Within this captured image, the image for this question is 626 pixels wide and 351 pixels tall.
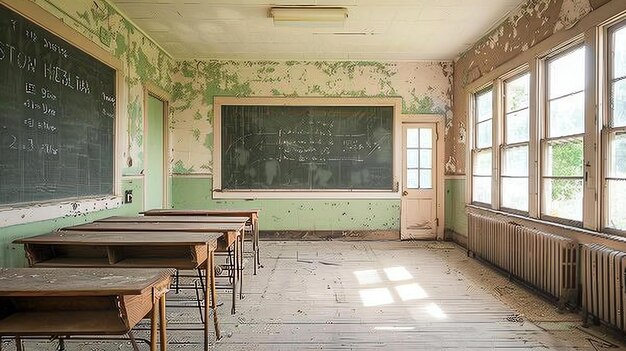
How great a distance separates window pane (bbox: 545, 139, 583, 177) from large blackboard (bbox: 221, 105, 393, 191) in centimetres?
315

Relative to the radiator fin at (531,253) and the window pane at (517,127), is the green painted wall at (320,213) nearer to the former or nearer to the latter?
the radiator fin at (531,253)

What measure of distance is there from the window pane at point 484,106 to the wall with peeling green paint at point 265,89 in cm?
95

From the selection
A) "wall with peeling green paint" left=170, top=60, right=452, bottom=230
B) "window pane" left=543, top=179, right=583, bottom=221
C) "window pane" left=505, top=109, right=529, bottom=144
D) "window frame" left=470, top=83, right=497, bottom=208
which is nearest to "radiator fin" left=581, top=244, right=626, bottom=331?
"window pane" left=543, top=179, right=583, bottom=221

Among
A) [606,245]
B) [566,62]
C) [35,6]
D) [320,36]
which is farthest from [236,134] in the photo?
[606,245]

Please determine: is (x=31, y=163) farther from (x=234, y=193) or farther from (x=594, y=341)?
(x=594, y=341)

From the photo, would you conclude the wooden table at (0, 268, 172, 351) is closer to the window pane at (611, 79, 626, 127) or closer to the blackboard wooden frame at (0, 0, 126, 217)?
the blackboard wooden frame at (0, 0, 126, 217)

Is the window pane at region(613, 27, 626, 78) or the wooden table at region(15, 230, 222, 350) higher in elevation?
the window pane at region(613, 27, 626, 78)

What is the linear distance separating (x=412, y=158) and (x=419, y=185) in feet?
1.64

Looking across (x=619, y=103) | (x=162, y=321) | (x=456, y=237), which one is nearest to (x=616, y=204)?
(x=619, y=103)

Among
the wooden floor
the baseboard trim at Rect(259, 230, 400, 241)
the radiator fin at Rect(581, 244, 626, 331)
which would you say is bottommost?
the wooden floor

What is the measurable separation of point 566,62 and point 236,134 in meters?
5.00

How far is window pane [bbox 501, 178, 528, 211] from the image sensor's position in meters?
4.71

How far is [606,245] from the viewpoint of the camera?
319 centimetres

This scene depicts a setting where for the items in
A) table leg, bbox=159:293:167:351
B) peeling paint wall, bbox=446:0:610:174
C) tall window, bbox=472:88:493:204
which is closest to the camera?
table leg, bbox=159:293:167:351
